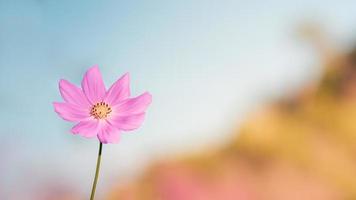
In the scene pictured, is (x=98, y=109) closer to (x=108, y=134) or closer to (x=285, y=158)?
(x=108, y=134)

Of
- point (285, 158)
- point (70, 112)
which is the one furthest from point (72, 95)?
point (285, 158)

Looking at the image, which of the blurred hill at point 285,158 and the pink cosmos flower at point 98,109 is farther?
the blurred hill at point 285,158

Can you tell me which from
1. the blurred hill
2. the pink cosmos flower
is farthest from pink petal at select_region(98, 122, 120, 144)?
the blurred hill

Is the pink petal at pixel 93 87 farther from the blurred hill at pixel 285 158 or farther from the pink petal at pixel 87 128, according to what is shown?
the blurred hill at pixel 285 158

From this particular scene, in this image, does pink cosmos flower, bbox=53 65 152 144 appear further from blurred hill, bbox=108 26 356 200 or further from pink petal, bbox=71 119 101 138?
blurred hill, bbox=108 26 356 200

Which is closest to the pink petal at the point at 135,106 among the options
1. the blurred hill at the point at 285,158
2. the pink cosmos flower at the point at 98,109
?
the pink cosmos flower at the point at 98,109
